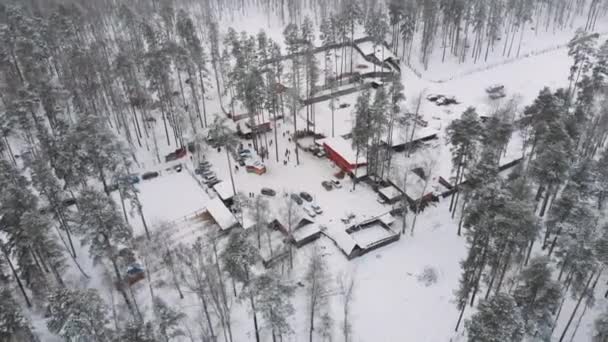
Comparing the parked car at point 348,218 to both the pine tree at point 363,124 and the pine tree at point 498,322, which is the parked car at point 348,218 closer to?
the pine tree at point 363,124

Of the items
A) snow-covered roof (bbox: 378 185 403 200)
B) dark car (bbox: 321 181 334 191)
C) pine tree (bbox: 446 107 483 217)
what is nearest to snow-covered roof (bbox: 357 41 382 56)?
dark car (bbox: 321 181 334 191)

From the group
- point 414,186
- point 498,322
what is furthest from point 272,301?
point 414,186

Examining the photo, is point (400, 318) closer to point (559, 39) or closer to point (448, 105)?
point (448, 105)

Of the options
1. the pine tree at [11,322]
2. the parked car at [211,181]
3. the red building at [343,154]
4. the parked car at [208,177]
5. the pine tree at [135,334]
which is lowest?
the parked car at [211,181]

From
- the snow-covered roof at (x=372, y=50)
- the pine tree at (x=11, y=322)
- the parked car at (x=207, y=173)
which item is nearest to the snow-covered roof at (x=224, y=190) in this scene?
the parked car at (x=207, y=173)

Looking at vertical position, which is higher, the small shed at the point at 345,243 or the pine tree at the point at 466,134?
the pine tree at the point at 466,134

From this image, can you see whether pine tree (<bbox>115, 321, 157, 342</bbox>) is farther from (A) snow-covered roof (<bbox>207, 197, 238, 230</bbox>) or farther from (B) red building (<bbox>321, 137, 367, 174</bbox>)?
(B) red building (<bbox>321, 137, 367, 174</bbox>)

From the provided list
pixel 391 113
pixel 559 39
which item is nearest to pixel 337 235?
pixel 391 113
